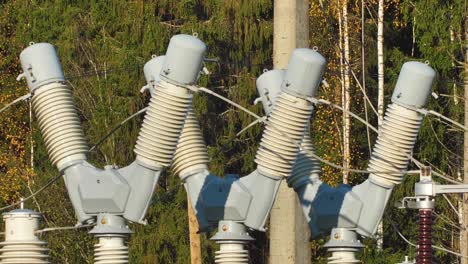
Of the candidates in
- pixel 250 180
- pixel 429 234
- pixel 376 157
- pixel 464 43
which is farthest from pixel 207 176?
pixel 464 43

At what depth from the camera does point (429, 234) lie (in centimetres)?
1599

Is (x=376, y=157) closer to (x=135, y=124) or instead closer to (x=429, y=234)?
(x=429, y=234)

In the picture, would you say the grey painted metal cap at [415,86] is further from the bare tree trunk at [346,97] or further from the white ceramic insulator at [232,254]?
the bare tree trunk at [346,97]

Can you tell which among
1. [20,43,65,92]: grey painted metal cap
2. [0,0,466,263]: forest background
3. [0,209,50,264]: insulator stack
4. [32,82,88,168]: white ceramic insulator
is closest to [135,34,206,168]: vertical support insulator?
[32,82,88,168]: white ceramic insulator

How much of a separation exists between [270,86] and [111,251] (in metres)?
2.59

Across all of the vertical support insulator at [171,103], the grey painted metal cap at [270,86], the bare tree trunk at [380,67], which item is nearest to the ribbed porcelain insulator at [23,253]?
the vertical support insulator at [171,103]

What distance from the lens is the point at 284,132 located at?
14.0 meters

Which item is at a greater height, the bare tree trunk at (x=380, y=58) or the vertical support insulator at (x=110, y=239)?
the bare tree trunk at (x=380, y=58)

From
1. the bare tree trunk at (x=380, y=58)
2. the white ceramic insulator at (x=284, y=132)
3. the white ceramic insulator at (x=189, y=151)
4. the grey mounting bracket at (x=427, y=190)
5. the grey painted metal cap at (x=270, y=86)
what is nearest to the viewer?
the white ceramic insulator at (x=284, y=132)

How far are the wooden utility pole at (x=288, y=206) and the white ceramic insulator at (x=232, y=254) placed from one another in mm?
3669

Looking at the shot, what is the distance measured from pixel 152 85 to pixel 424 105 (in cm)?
216

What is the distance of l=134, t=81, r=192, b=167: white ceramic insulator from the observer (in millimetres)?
13719

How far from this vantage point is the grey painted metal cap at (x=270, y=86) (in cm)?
1546

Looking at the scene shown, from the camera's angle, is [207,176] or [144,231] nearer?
[207,176]
